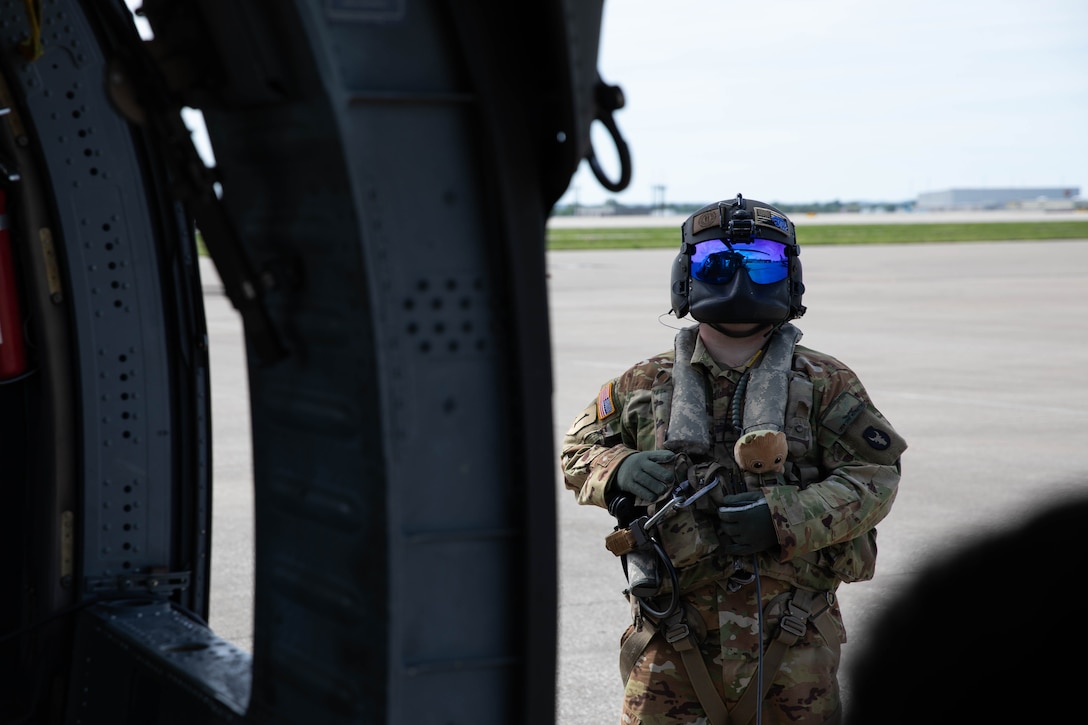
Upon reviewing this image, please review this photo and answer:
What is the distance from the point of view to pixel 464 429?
206 cm

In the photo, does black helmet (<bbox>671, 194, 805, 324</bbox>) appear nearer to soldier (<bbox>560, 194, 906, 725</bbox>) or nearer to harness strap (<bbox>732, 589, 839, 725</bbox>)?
soldier (<bbox>560, 194, 906, 725</bbox>)

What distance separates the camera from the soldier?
317cm

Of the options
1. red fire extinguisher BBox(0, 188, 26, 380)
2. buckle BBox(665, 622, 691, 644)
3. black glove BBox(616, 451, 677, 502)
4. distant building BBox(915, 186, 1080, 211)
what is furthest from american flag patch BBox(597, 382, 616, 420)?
distant building BBox(915, 186, 1080, 211)

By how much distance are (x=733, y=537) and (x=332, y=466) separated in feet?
4.57

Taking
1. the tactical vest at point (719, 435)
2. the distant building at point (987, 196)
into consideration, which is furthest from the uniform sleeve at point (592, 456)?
the distant building at point (987, 196)

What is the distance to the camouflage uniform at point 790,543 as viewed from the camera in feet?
10.4

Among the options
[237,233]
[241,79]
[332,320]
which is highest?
[241,79]

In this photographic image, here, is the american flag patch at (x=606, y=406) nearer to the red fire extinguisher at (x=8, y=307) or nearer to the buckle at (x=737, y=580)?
the buckle at (x=737, y=580)

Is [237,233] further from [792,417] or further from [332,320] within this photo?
[792,417]

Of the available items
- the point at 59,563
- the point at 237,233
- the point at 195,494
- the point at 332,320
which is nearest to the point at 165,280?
the point at 195,494

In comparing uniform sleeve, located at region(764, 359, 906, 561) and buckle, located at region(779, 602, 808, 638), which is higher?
uniform sleeve, located at region(764, 359, 906, 561)

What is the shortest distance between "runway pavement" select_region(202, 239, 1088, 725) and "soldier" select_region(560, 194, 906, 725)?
287 mm

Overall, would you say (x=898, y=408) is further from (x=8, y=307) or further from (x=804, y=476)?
(x=8, y=307)

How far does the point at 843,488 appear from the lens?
3.20 m
